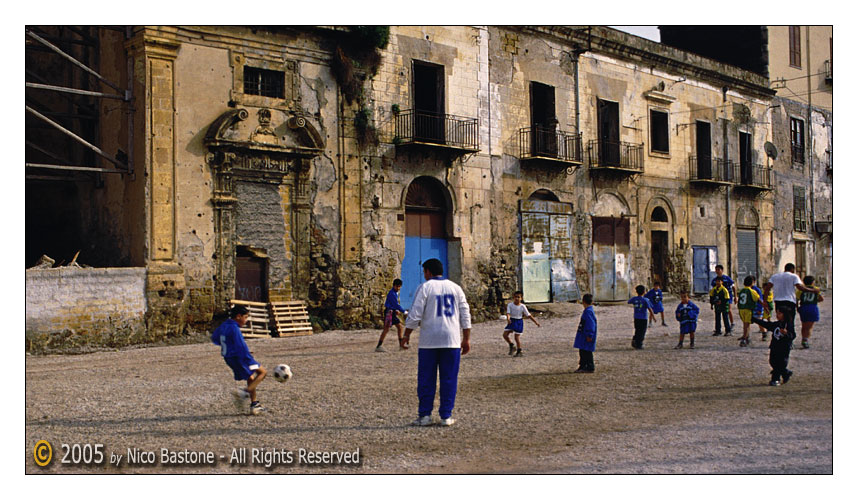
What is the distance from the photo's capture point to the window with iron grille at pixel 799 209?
32188 millimetres

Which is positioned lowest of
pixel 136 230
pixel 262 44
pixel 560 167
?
pixel 136 230

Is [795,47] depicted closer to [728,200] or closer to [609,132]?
[728,200]

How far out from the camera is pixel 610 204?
25.1 meters

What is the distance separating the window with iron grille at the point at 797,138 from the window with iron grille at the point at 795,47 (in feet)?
7.22

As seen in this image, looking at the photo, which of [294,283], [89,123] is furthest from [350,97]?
[89,123]

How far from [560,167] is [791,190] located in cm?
1352

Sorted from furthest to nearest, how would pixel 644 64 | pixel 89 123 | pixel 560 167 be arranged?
pixel 644 64 < pixel 560 167 < pixel 89 123

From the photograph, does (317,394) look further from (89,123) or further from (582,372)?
(89,123)

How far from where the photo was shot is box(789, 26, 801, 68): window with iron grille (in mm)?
31875

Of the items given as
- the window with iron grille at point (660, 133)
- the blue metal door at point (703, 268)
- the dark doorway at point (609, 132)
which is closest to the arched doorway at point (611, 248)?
the dark doorway at point (609, 132)

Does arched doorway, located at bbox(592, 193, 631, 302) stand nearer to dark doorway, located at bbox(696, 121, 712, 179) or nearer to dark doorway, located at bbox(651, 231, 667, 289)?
dark doorway, located at bbox(651, 231, 667, 289)

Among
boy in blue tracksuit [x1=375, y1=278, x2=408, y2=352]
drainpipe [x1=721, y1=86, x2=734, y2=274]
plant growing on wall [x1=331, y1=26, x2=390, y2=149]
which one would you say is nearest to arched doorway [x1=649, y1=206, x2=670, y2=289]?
drainpipe [x1=721, y1=86, x2=734, y2=274]

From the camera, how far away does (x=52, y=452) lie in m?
6.77

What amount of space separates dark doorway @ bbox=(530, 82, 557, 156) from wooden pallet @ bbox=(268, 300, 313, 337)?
8540 mm
